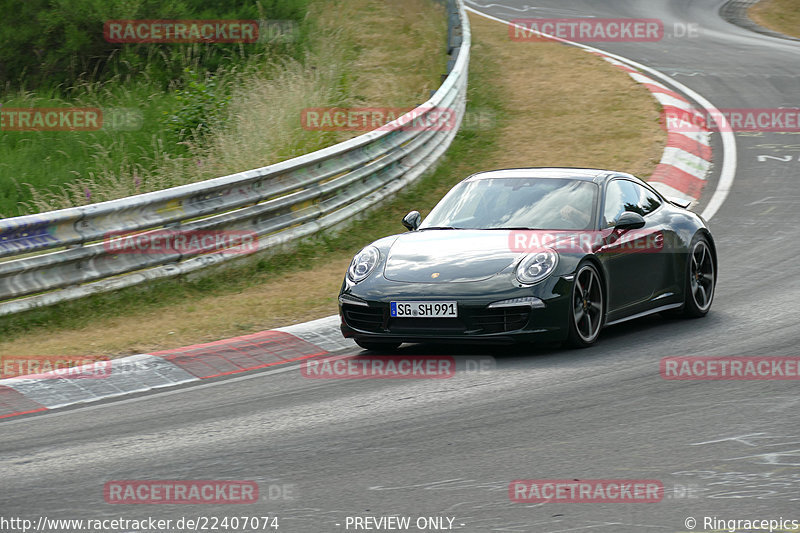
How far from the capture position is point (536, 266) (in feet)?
25.8

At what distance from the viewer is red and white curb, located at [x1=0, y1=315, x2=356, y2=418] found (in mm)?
7363

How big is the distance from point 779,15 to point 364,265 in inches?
1190

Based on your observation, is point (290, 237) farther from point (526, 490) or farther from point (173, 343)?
point (526, 490)

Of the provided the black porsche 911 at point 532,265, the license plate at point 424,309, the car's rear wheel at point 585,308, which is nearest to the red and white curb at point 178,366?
the black porsche 911 at point 532,265

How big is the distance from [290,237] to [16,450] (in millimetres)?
5900

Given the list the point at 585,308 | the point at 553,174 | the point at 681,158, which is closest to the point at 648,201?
the point at 553,174

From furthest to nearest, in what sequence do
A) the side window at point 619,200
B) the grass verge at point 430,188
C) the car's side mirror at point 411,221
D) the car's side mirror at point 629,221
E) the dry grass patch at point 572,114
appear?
1. the dry grass patch at point 572,114
2. the grass verge at point 430,188
3. the car's side mirror at point 411,221
4. the side window at point 619,200
5. the car's side mirror at point 629,221

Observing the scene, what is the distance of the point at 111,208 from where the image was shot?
32.6ft

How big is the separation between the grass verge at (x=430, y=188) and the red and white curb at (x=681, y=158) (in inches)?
8.3

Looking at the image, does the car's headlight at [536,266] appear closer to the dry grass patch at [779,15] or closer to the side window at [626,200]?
the side window at [626,200]

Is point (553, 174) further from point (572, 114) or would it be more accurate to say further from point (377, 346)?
point (572, 114)

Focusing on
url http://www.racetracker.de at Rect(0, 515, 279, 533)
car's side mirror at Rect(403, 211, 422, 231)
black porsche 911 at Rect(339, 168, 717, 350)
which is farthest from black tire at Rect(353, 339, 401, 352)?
url http://www.racetracker.de at Rect(0, 515, 279, 533)

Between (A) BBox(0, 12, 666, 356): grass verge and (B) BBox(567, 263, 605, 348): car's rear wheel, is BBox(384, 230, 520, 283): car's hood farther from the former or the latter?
(A) BBox(0, 12, 666, 356): grass verge

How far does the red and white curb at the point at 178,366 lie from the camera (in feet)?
24.2
